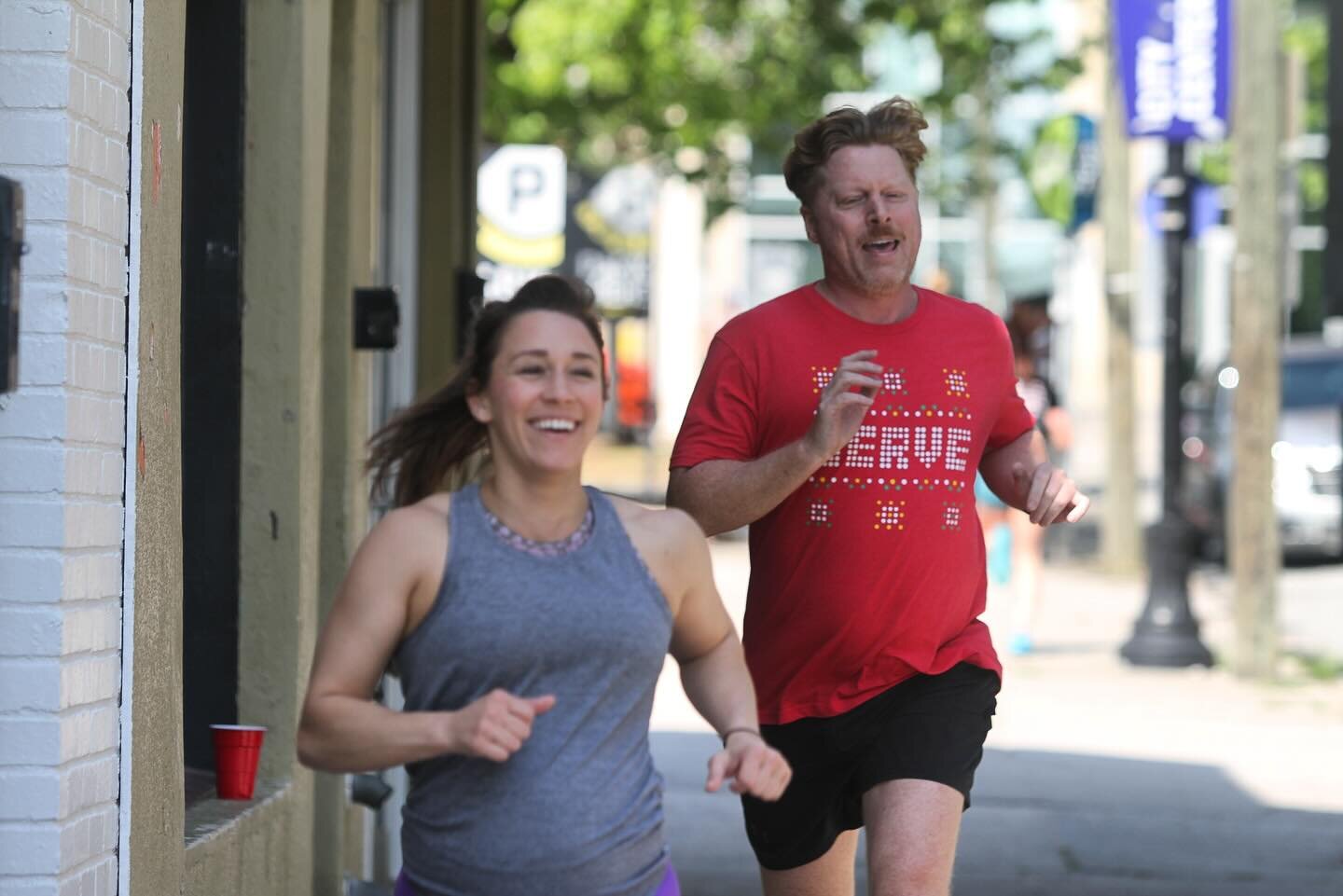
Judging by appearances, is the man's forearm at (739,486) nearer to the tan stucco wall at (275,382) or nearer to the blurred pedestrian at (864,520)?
the blurred pedestrian at (864,520)

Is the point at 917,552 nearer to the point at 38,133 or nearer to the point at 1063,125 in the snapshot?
the point at 38,133

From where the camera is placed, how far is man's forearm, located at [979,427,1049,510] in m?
4.99

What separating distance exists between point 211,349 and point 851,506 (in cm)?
202

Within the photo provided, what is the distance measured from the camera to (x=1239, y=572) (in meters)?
13.7

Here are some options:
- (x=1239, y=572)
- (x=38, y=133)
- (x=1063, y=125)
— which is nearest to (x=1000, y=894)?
(x=38, y=133)

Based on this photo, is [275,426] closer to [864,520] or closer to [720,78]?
[864,520]

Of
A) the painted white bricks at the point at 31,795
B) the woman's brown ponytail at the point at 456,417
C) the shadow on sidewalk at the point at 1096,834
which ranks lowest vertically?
the shadow on sidewalk at the point at 1096,834

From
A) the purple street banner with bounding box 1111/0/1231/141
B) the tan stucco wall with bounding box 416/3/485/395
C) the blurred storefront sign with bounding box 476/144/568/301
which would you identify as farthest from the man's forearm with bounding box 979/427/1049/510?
the purple street banner with bounding box 1111/0/1231/141

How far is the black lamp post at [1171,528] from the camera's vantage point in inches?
561

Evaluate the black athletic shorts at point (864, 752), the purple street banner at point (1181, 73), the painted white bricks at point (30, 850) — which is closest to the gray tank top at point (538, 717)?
the painted white bricks at point (30, 850)

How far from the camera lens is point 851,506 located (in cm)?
476

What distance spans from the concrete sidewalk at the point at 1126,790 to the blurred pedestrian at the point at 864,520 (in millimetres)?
3119

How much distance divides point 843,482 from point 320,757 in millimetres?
1627

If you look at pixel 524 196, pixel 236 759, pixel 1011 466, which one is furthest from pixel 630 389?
pixel 1011 466
